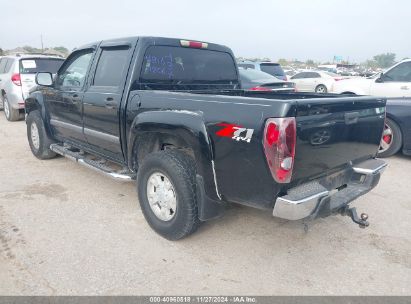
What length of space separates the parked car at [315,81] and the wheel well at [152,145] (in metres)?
12.9

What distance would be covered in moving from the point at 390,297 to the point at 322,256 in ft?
2.11

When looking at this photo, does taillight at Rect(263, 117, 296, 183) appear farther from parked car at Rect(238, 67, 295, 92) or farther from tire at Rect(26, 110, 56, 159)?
parked car at Rect(238, 67, 295, 92)

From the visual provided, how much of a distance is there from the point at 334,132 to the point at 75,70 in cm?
354

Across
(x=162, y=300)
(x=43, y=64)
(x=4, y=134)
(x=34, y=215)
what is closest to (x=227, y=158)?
(x=162, y=300)

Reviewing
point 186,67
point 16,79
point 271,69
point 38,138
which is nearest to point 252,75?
point 271,69

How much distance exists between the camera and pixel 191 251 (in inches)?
127

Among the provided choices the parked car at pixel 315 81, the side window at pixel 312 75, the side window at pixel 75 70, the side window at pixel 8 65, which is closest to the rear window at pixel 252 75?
the side window at pixel 75 70

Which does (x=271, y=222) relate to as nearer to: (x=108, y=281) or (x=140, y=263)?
(x=140, y=263)

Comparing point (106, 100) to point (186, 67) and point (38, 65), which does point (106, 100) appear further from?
point (38, 65)

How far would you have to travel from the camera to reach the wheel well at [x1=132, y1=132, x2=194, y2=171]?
3410 mm

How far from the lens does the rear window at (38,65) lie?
9367 mm

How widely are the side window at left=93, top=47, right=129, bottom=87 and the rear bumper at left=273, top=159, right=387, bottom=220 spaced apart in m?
2.27

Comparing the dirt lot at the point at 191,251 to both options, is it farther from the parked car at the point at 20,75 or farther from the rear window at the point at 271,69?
the rear window at the point at 271,69

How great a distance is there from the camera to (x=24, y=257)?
3072mm
